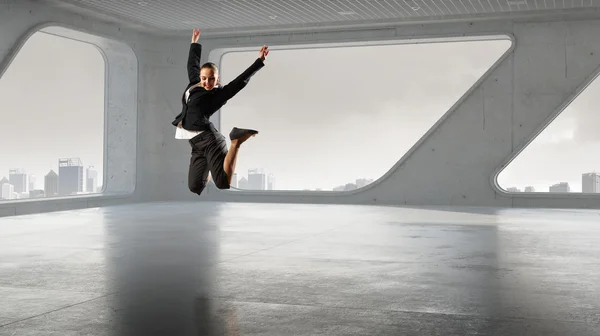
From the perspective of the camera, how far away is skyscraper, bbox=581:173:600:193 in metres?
13.7

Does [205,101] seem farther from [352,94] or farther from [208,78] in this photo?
[352,94]

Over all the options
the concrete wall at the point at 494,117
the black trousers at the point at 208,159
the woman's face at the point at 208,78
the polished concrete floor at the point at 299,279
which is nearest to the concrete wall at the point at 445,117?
the concrete wall at the point at 494,117

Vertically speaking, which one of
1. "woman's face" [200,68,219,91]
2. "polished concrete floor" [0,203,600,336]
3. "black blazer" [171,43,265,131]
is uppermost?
"woman's face" [200,68,219,91]

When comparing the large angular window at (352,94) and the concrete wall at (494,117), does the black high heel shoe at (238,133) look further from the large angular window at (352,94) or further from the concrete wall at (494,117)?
the large angular window at (352,94)

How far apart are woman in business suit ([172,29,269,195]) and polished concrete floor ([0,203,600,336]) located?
2.24 feet

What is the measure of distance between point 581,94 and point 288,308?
11116 mm

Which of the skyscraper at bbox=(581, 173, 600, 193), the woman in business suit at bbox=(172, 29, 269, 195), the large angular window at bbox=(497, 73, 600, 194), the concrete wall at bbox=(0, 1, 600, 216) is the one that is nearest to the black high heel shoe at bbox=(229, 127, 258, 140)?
the woman in business suit at bbox=(172, 29, 269, 195)

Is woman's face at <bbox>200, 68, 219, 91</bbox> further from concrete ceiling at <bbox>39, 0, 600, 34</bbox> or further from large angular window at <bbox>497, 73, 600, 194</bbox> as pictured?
large angular window at <bbox>497, 73, 600, 194</bbox>

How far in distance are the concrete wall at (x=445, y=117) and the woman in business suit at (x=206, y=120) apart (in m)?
5.63

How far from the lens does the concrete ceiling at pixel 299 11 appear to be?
488 inches

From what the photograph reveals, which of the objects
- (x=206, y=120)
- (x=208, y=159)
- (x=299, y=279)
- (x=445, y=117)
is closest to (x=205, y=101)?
(x=206, y=120)

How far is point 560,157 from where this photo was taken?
46.6 ft

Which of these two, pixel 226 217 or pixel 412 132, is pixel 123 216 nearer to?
pixel 226 217

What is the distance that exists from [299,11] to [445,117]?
3465 mm
